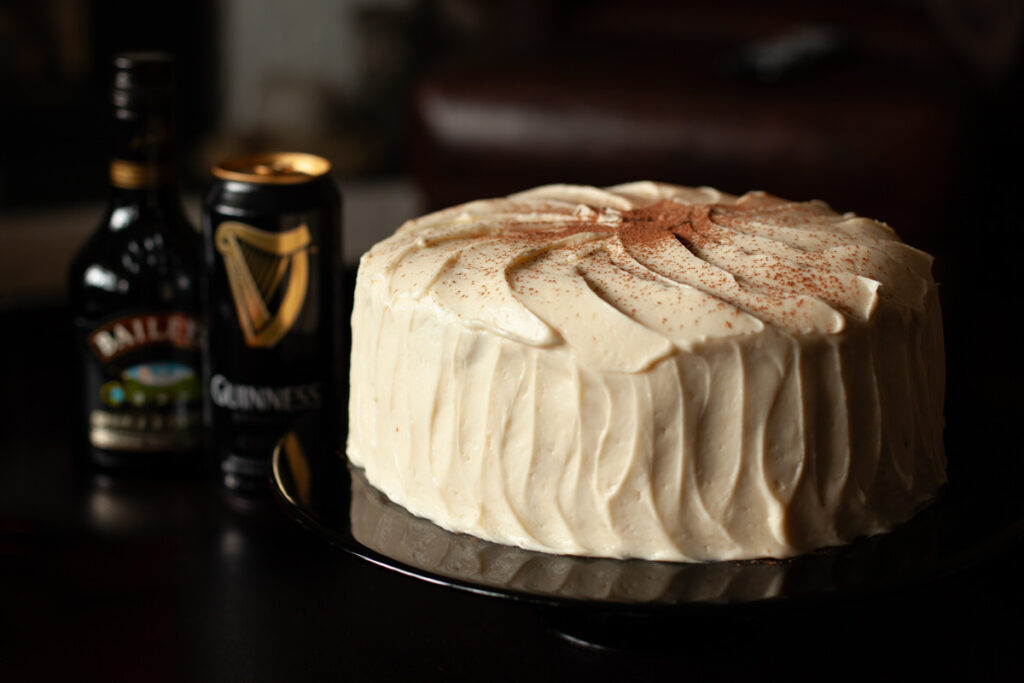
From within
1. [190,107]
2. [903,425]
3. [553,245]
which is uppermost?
[553,245]

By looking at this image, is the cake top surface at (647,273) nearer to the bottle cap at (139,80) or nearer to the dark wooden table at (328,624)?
the dark wooden table at (328,624)

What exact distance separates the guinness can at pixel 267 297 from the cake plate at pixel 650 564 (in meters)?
0.22

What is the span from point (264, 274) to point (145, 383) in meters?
0.23

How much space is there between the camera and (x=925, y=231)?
2047mm

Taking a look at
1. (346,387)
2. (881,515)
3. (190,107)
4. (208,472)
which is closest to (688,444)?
(881,515)

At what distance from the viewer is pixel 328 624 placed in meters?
0.99

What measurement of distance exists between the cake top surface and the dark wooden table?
0.20 meters

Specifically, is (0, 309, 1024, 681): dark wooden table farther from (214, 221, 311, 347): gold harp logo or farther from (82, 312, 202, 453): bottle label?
(214, 221, 311, 347): gold harp logo

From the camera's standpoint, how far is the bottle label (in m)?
1.22

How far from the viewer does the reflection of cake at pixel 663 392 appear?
810 mm

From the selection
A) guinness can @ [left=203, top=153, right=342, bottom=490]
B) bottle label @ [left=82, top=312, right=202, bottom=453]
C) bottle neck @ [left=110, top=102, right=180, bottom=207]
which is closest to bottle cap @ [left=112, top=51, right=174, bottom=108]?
bottle neck @ [left=110, top=102, right=180, bottom=207]

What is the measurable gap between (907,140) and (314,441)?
1.41 metres

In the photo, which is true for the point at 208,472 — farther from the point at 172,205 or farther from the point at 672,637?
the point at 672,637

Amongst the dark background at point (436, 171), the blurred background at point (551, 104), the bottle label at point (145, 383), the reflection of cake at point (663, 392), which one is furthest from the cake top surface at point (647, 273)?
the blurred background at point (551, 104)
